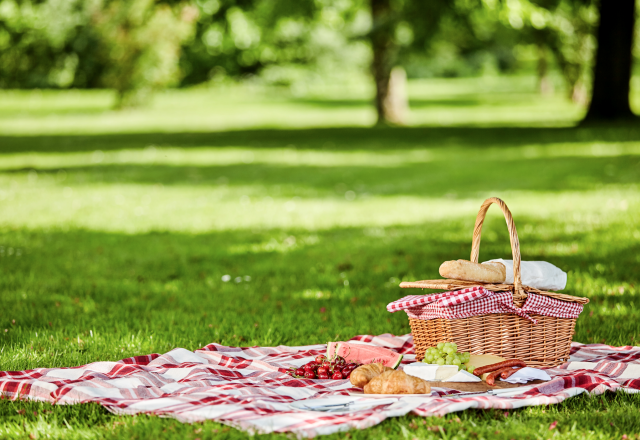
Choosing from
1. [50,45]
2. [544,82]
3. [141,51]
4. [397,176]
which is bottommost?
[397,176]

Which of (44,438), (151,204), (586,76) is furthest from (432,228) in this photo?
(586,76)

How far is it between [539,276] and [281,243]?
4062 mm

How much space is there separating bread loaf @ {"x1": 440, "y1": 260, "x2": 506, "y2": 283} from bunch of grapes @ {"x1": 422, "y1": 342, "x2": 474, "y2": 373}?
404 millimetres

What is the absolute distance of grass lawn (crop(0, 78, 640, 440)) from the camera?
4234mm

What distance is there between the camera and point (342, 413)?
3377mm

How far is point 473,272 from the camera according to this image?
13.6ft

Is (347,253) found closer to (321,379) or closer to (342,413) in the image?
(321,379)

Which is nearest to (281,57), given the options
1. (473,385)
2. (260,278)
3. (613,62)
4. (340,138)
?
(340,138)

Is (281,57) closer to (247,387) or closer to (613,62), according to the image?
(613,62)

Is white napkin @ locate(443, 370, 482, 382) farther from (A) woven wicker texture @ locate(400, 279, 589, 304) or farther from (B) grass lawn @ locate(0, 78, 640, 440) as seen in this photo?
(A) woven wicker texture @ locate(400, 279, 589, 304)

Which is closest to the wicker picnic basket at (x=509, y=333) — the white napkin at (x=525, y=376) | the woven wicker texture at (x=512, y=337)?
the woven wicker texture at (x=512, y=337)

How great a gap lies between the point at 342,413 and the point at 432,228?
210 inches

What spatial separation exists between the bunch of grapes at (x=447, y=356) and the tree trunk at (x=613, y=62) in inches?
732

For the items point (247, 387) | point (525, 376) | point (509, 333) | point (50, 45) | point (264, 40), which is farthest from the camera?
point (50, 45)
